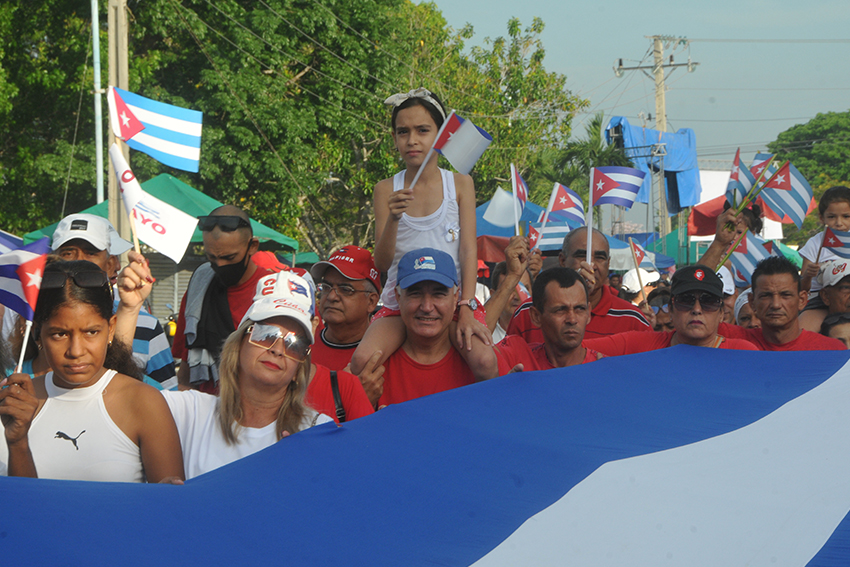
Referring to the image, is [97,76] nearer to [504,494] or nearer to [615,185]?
[615,185]

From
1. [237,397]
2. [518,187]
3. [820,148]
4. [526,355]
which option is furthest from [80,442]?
[820,148]

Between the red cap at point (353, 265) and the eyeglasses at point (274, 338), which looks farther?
the red cap at point (353, 265)

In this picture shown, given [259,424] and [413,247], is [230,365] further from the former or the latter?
[413,247]

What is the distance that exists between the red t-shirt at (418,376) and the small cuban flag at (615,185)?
372 cm

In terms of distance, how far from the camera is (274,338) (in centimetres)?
317

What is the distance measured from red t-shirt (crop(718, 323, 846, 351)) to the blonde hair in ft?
9.79

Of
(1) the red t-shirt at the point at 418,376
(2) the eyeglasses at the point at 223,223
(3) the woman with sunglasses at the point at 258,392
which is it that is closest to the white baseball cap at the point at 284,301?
(3) the woman with sunglasses at the point at 258,392

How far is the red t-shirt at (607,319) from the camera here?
17.9 feet

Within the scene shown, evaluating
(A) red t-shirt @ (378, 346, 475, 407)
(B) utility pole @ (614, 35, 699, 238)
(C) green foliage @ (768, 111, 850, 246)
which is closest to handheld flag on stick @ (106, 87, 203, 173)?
(A) red t-shirt @ (378, 346, 475, 407)

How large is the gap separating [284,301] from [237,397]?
15.5 inches

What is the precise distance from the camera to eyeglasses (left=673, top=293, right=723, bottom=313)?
4.57 m

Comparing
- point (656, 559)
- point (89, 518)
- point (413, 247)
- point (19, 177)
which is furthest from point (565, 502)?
point (19, 177)

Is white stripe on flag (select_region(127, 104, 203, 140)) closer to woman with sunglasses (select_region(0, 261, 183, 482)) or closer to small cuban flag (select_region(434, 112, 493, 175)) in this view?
small cuban flag (select_region(434, 112, 493, 175))

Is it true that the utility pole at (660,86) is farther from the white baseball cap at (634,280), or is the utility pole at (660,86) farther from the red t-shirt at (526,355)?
the red t-shirt at (526,355)
